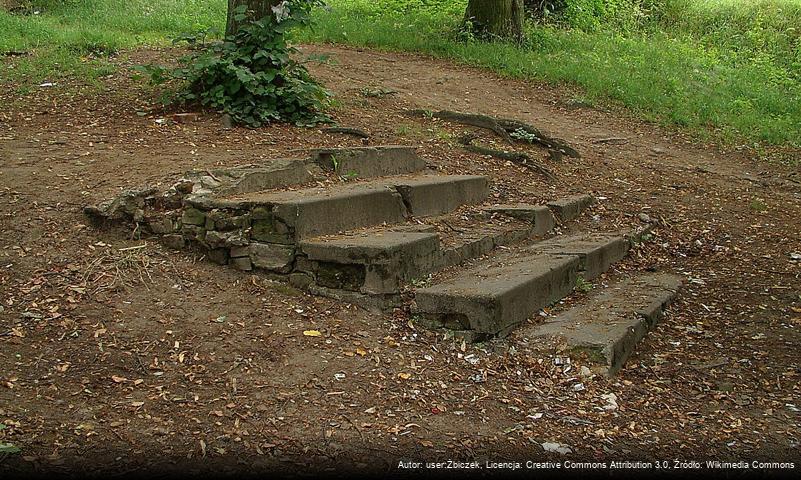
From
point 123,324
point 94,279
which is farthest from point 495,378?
point 94,279

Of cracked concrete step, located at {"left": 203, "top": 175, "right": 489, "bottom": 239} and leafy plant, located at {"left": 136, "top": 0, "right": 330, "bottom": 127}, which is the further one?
leafy plant, located at {"left": 136, "top": 0, "right": 330, "bottom": 127}

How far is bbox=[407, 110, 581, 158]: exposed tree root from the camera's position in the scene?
9125 mm

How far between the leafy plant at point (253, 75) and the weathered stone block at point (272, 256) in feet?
8.31

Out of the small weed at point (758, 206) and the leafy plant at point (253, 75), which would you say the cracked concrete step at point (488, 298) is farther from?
the small weed at point (758, 206)

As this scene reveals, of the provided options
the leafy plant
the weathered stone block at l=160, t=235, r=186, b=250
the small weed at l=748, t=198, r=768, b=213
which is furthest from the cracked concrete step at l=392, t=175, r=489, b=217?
the small weed at l=748, t=198, r=768, b=213

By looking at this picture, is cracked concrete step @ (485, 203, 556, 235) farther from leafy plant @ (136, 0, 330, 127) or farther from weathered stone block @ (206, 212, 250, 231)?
weathered stone block @ (206, 212, 250, 231)

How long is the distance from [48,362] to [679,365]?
3.35m

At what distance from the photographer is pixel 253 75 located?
738cm

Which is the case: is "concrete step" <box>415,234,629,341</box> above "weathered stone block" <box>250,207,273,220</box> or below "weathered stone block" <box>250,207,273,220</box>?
below

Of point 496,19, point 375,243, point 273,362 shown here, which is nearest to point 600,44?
point 496,19

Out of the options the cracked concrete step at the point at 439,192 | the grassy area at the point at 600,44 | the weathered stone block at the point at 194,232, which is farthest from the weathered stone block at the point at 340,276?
the grassy area at the point at 600,44

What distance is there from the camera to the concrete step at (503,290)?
4.52m

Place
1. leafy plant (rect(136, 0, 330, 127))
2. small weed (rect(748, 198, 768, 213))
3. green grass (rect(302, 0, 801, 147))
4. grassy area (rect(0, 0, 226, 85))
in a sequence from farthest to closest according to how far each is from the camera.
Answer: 1. green grass (rect(302, 0, 801, 147))
2. grassy area (rect(0, 0, 226, 85))
3. small weed (rect(748, 198, 768, 213))
4. leafy plant (rect(136, 0, 330, 127))

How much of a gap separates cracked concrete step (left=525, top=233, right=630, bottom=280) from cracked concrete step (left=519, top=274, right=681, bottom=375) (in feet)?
0.72
